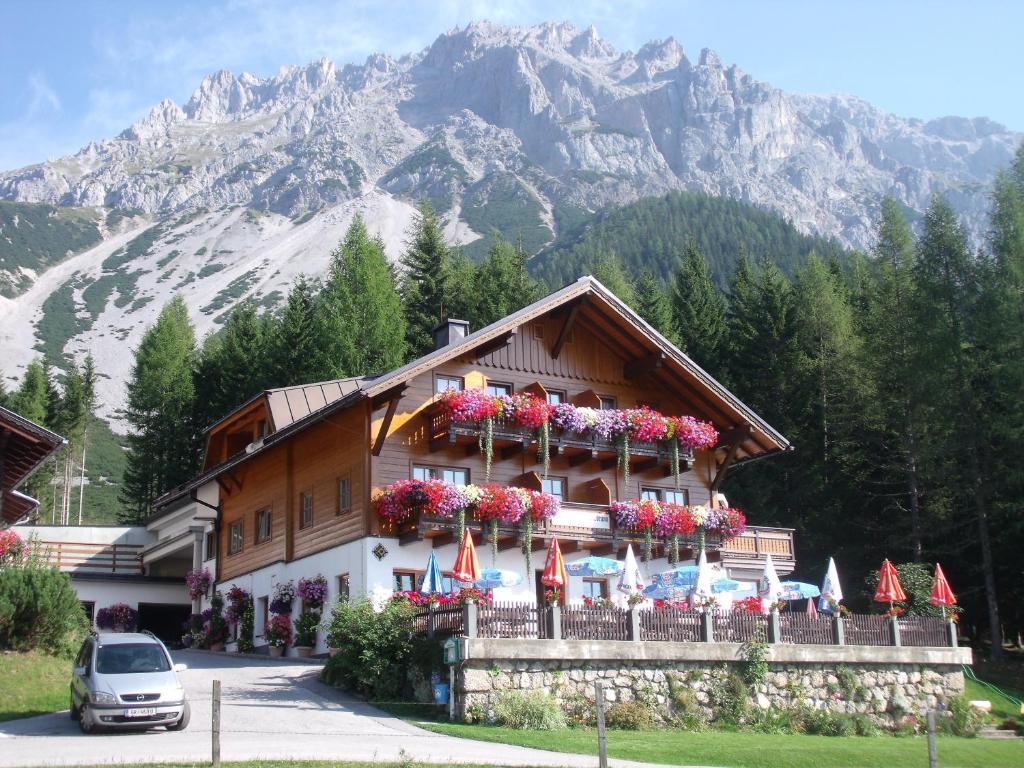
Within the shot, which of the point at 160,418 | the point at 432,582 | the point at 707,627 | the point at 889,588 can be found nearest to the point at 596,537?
the point at 432,582

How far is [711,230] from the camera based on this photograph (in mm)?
151875

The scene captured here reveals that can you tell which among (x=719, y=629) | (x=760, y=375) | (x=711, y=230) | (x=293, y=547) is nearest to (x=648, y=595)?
(x=719, y=629)

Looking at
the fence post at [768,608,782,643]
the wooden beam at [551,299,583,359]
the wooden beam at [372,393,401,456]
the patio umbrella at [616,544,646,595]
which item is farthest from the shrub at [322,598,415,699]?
the wooden beam at [551,299,583,359]

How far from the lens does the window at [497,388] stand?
34062 millimetres

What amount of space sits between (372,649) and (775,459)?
26.7 m

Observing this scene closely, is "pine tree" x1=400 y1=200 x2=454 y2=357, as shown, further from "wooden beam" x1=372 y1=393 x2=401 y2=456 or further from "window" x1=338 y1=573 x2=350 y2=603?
"window" x1=338 y1=573 x2=350 y2=603

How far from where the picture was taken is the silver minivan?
18.9 meters

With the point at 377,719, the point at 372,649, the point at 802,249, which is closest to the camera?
the point at 377,719

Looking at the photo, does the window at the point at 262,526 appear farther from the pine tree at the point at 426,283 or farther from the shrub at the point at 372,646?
the pine tree at the point at 426,283

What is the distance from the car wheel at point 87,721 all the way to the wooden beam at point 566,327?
19402mm

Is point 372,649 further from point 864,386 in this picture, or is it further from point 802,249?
point 802,249

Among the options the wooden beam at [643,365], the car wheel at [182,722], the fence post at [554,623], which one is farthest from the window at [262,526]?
the car wheel at [182,722]

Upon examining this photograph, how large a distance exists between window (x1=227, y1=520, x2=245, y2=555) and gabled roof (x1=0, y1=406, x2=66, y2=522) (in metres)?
7.48

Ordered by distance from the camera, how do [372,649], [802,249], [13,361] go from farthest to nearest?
[13,361]
[802,249]
[372,649]
